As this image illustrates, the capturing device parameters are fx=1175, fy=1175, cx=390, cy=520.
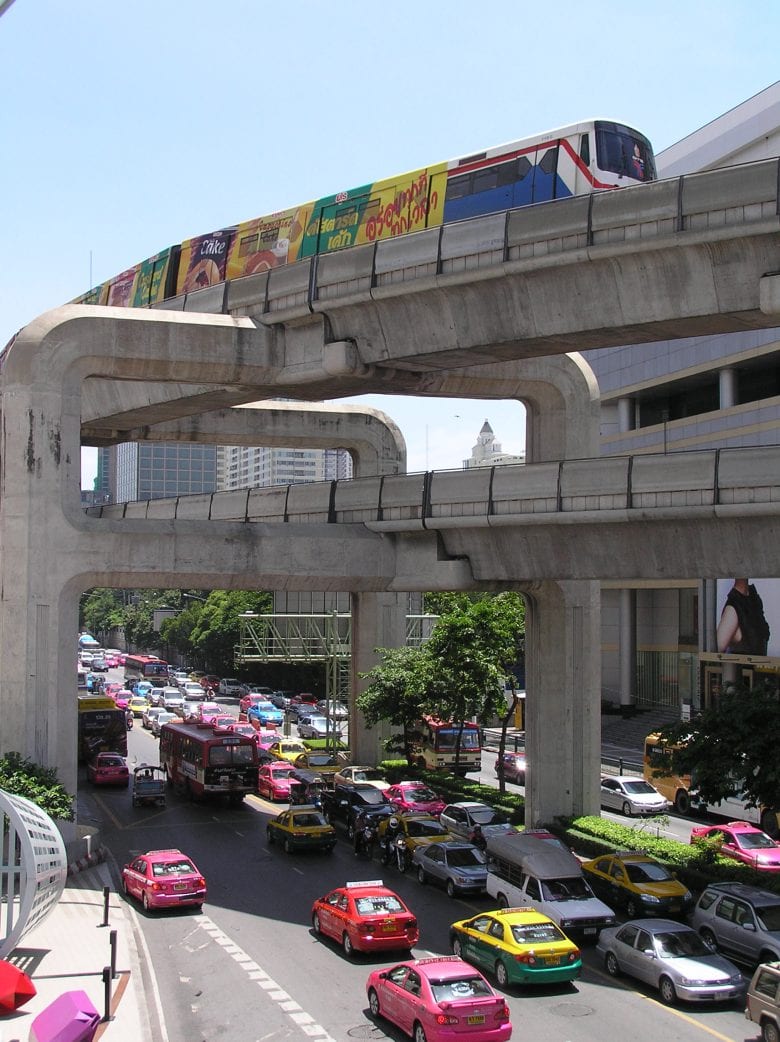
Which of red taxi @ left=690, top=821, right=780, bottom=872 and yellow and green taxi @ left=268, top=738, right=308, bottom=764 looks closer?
red taxi @ left=690, top=821, right=780, bottom=872

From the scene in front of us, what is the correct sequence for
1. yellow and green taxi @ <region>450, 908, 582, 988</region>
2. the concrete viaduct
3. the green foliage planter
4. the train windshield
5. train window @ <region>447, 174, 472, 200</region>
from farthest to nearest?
1. train window @ <region>447, 174, 472, 200</region>
2. the train windshield
3. the green foliage planter
4. the concrete viaduct
5. yellow and green taxi @ <region>450, 908, 582, 988</region>

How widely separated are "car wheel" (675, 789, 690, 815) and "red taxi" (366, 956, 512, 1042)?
25561 millimetres

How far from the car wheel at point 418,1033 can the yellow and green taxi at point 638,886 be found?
9349 millimetres

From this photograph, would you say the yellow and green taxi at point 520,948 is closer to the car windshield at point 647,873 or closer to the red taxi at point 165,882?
the car windshield at point 647,873

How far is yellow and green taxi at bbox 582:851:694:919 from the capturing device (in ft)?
84.4

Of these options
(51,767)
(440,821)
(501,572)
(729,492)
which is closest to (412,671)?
(440,821)

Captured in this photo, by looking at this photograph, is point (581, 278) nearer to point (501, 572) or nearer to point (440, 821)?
point (501, 572)

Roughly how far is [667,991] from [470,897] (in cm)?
804

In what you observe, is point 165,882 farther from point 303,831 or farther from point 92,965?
point 303,831

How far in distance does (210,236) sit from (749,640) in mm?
31011

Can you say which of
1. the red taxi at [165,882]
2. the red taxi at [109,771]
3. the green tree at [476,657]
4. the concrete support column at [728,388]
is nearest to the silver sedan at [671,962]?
the red taxi at [165,882]

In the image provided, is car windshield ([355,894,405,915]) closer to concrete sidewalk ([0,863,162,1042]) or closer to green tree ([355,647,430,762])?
concrete sidewalk ([0,863,162,1042])

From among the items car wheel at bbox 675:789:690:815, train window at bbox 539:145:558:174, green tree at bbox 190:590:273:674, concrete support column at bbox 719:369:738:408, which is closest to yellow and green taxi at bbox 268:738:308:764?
car wheel at bbox 675:789:690:815

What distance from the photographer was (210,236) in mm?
38250
